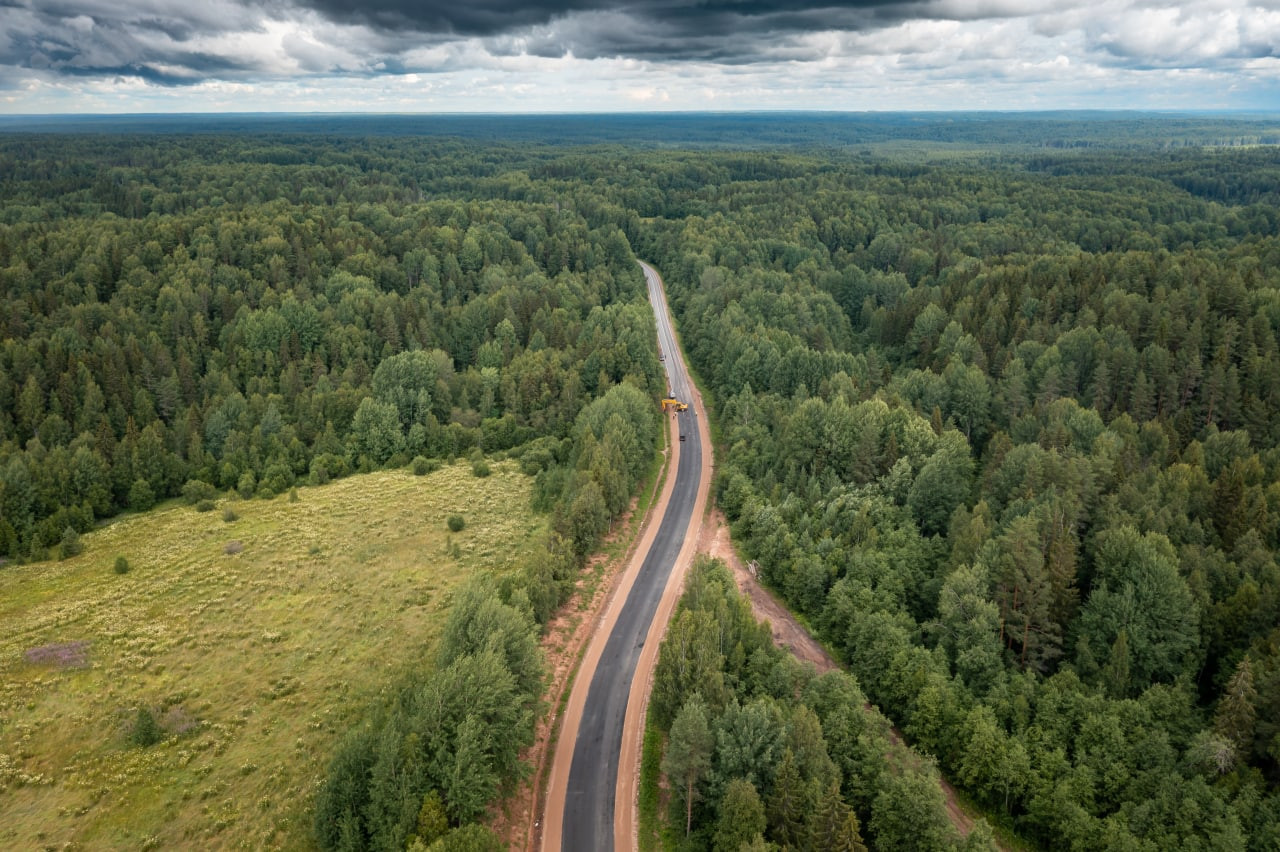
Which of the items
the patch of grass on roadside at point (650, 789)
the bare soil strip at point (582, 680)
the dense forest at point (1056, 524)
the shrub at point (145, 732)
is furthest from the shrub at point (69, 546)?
the dense forest at point (1056, 524)

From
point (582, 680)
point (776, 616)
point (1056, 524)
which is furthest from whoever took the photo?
point (776, 616)

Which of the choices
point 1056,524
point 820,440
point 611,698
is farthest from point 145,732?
point 1056,524

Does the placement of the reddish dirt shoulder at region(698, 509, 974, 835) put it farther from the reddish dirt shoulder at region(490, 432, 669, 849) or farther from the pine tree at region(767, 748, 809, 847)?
the pine tree at region(767, 748, 809, 847)

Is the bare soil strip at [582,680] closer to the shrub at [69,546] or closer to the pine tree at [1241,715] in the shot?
the pine tree at [1241,715]

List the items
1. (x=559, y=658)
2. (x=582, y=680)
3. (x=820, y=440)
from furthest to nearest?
1. (x=820, y=440)
2. (x=559, y=658)
3. (x=582, y=680)

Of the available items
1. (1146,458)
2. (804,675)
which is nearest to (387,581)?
(804,675)

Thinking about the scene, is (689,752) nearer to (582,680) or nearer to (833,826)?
(833,826)

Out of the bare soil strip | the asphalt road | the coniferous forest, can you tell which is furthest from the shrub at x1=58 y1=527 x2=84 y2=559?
the asphalt road
